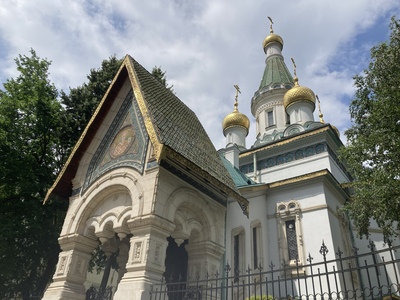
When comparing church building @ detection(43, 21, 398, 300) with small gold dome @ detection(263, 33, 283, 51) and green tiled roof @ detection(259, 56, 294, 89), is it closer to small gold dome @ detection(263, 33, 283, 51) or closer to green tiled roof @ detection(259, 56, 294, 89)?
green tiled roof @ detection(259, 56, 294, 89)

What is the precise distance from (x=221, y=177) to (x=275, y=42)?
22768 millimetres

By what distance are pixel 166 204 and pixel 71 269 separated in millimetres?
3323

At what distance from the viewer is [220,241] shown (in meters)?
8.97

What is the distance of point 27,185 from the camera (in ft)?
39.7

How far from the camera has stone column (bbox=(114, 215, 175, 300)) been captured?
6.56m

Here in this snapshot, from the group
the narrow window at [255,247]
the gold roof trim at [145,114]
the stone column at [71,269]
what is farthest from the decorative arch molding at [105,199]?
the narrow window at [255,247]

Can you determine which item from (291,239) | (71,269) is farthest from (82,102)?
(291,239)

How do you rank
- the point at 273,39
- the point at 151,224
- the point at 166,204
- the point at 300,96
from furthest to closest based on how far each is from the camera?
1. the point at 273,39
2. the point at 300,96
3. the point at 166,204
4. the point at 151,224

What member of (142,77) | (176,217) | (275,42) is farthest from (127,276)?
(275,42)

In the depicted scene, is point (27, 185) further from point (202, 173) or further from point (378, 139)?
point (378, 139)

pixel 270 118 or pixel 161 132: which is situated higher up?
pixel 270 118

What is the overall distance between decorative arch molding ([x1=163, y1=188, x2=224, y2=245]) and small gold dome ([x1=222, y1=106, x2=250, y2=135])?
11.8 m

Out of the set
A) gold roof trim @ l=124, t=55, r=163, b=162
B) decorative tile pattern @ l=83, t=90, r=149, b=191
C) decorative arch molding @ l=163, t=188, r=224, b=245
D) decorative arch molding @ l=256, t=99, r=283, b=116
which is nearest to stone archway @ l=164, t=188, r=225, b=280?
decorative arch molding @ l=163, t=188, r=224, b=245

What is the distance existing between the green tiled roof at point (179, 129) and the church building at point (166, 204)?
0.14 ft
